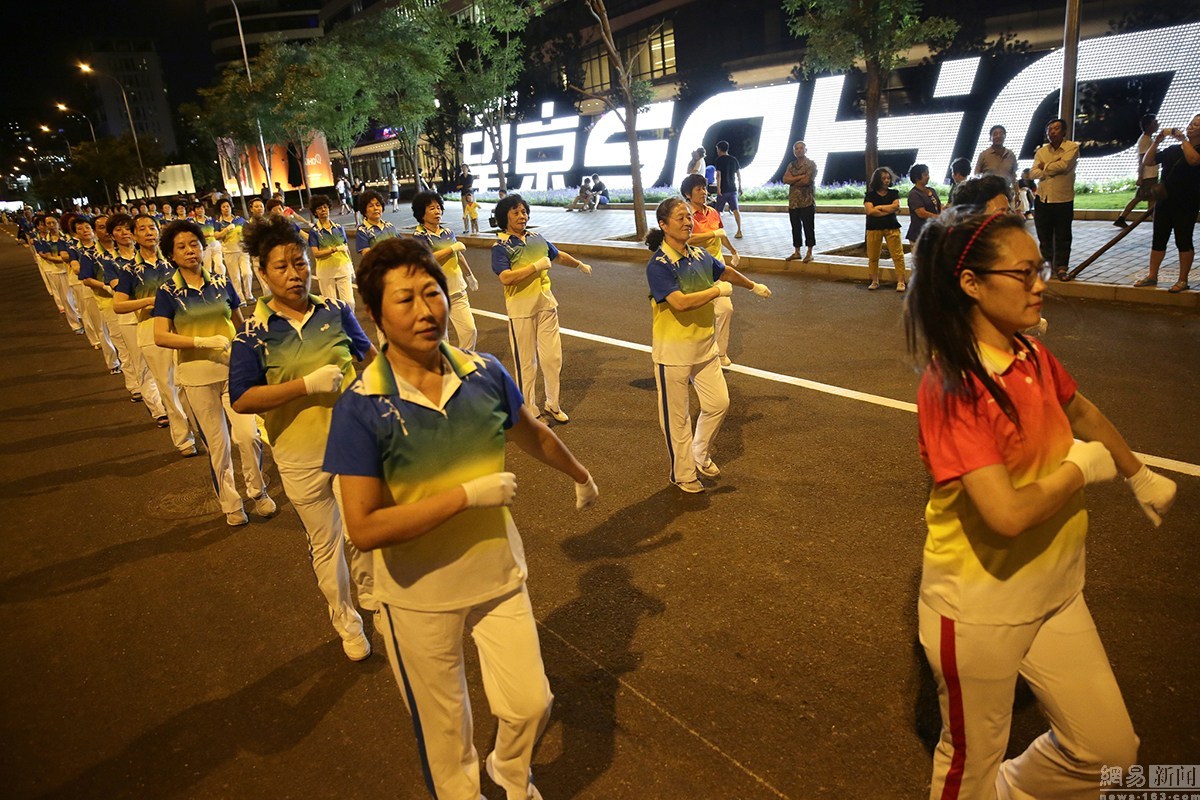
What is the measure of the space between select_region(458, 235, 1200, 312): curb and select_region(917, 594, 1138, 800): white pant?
343 inches

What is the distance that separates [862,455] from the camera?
19.5 feet

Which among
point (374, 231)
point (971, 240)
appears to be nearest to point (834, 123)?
point (374, 231)

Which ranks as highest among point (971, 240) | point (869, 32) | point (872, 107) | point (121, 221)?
point (869, 32)

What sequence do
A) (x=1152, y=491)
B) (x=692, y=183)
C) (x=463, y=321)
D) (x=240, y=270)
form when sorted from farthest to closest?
Result: (x=240, y=270)
(x=692, y=183)
(x=463, y=321)
(x=1152, y=491)

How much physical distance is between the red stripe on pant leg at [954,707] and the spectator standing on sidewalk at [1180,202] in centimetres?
922

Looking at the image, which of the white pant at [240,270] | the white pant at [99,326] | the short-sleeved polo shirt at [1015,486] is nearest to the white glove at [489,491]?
the short-sleeved polo shirt at [1015,486]

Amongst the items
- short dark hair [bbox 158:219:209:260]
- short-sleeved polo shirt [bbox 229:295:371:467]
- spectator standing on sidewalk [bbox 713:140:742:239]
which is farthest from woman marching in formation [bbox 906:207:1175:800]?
spectator standing on sidewalk [bbox 713:140:742:239]

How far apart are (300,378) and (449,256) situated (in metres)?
4.62

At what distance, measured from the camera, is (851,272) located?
42.5 ft

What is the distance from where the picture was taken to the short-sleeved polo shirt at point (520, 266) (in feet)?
24.0

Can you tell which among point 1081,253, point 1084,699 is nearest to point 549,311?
point 1084,699

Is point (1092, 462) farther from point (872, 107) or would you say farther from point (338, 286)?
point (872, 107)

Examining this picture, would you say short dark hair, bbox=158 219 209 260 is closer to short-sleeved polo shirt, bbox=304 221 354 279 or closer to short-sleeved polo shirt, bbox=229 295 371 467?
short-sleeved polo shirt, bbox=229 295 371 467

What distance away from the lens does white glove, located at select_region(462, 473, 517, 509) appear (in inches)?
92.0
